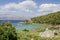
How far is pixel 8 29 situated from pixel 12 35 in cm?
85

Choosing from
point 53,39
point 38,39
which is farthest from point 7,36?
point 53,39

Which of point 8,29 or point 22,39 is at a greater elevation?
point 8,29

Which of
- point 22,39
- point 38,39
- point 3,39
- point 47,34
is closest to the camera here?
point 3,39

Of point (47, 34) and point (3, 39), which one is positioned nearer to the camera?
point (3, 39)

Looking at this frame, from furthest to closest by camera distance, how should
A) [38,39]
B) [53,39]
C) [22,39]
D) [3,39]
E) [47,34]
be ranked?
[47,34], [53,39], [38,39], [22,39], [3,39]

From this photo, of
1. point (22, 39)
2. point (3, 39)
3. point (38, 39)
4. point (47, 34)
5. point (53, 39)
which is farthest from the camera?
point (47, 34)

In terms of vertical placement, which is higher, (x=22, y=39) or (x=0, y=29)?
(x=0, y=29)

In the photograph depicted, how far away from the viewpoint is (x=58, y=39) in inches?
1252

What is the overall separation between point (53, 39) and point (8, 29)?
12618mm

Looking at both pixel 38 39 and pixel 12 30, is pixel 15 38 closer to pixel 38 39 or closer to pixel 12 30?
pixel 12 30

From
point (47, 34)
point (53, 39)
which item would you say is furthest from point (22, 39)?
point (47, 34)

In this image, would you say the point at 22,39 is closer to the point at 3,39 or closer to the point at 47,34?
the point at 3,39

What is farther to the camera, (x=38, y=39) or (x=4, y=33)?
(x=38, y=39)

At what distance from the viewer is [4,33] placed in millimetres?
19750
